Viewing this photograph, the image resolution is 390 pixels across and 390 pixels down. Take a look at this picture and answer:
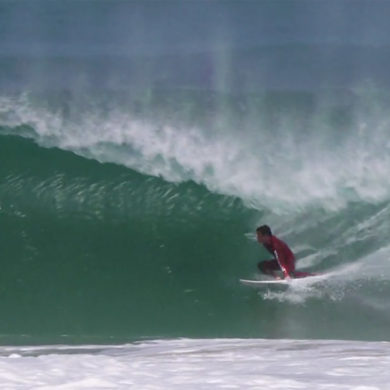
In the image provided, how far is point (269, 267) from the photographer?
7102mm

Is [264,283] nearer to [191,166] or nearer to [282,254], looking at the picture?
[282,254]

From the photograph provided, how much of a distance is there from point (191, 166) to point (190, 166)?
0.03ft

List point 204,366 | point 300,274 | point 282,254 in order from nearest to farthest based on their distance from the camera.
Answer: point 204,366 < point 282,254 < point 300,274

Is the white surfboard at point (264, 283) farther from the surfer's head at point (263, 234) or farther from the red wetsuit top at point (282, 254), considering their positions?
the surfer's head at point (263, 234)

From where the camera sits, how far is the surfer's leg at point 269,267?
7070 millimetres

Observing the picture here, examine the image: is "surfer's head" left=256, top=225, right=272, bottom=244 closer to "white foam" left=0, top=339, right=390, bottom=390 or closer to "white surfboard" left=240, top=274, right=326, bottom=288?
"white surfboard" left=240, top=274, right=326, bottom=288

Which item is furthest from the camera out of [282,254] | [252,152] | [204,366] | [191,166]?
[191,166]

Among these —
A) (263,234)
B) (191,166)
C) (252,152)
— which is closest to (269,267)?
(263,234)

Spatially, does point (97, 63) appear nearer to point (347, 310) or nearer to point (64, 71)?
point (64, 71)

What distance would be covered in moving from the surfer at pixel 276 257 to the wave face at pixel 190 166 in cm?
16

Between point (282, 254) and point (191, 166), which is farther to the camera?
point (191, 166)

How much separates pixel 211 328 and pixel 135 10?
224 centimetres

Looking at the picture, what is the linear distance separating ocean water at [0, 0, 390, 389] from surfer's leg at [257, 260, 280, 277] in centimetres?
14

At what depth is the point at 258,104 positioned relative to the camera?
7.40 meters
